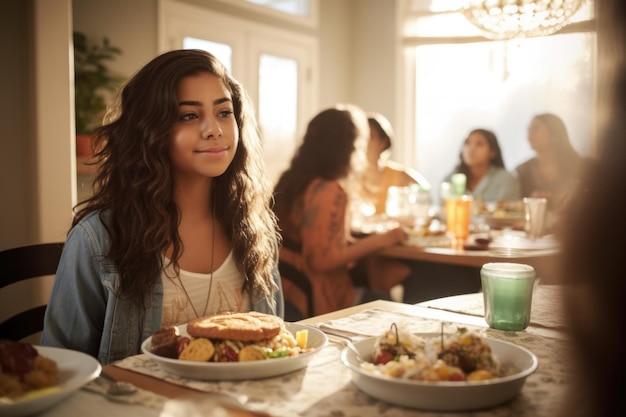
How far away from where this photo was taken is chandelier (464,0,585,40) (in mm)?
2635

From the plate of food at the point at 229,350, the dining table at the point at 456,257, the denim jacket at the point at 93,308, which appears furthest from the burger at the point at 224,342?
the dining table at the point at 456,257

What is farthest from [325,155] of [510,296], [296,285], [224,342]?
[224,342]

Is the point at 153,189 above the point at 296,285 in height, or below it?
above

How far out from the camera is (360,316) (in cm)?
149

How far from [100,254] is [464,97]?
215 inches

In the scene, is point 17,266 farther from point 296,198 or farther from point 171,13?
point 171,13

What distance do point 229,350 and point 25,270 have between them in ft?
2.73

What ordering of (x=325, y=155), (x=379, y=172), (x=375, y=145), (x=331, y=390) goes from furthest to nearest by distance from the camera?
(x=379, y=172) < (x=375, y=145) < (x=325, y=155) < (x=331, y=390)

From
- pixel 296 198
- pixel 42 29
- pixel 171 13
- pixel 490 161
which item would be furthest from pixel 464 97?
pixel 42 29

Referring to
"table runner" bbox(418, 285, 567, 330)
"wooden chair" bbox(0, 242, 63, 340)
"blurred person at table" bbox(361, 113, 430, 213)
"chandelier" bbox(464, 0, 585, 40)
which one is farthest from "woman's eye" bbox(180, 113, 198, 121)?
"blurred person at table" bbox(361, 113, 430, 213)

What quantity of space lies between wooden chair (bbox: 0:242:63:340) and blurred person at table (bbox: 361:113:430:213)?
8.83 ft

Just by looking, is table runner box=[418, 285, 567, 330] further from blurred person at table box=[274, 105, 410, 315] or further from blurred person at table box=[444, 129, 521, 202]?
blurred person at table box=[444, 129, 521, 202]

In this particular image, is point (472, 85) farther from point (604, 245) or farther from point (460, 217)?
point (604, 245)

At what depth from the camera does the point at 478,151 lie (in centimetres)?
504
